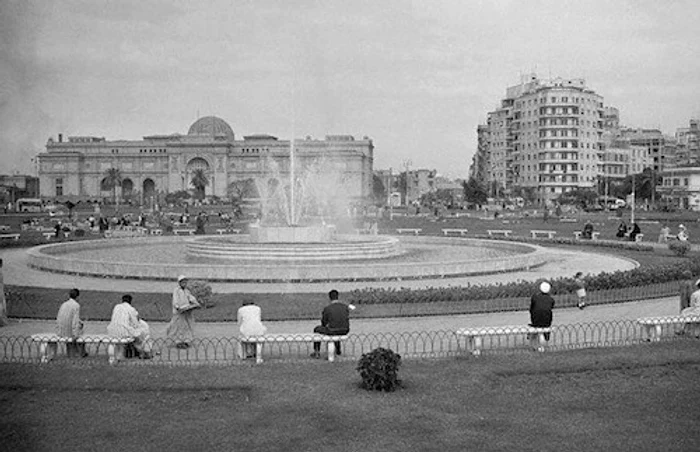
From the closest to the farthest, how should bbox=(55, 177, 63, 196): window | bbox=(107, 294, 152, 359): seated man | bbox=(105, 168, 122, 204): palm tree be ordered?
bbox=(107, 294, 152, 359): seated man
bbox=(105, 168, 122, 204): palm tree
bbox=(55, 177, 63, 196): window

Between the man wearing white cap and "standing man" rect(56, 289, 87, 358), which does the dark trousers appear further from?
"standing man" rect(56, 289, 87, 358)

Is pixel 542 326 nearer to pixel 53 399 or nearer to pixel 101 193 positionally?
pixel 53 399

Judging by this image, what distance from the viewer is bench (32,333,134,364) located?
11820mm

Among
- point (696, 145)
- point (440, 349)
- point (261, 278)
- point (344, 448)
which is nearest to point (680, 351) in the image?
point (440, 349)

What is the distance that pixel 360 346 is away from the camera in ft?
43.2

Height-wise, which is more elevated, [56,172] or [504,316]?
[56,172]

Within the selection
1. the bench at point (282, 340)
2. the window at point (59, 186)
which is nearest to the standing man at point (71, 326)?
the bench at point (282, 340)

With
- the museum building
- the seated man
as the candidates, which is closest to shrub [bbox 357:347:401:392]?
the seated man

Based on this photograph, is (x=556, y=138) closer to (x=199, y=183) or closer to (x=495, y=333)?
(x=199, y=183)

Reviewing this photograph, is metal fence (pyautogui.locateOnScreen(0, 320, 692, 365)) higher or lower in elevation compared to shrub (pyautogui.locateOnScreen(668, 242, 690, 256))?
lower

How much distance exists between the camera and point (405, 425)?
882 centimetres

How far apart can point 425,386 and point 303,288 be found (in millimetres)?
10470

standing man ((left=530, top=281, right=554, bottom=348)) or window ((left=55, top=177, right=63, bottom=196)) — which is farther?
window ((left=55, top=177, right=63, bottom=196))

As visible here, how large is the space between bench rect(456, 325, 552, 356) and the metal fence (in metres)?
0.12
